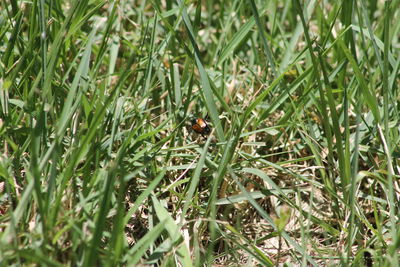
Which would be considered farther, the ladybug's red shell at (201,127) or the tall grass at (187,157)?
the ladybug's red shell at (201,127)

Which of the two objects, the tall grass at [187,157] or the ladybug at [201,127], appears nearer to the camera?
the tall grass at [187,157]

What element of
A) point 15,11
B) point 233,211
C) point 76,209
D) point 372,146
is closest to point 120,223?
point 76,209

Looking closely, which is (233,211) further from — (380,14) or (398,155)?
(380,14)

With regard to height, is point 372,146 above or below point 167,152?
below

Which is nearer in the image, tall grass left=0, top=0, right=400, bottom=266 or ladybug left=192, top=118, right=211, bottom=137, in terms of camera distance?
tall grass left=0, top=0, right=400, bottom=266

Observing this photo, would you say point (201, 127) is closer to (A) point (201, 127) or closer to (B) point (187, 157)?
(A) point (201, 127)

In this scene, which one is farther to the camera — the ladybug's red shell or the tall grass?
the ladybug's red shell

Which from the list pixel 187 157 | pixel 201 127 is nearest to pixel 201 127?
pixel 201 127

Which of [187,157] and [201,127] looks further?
[201,127]
